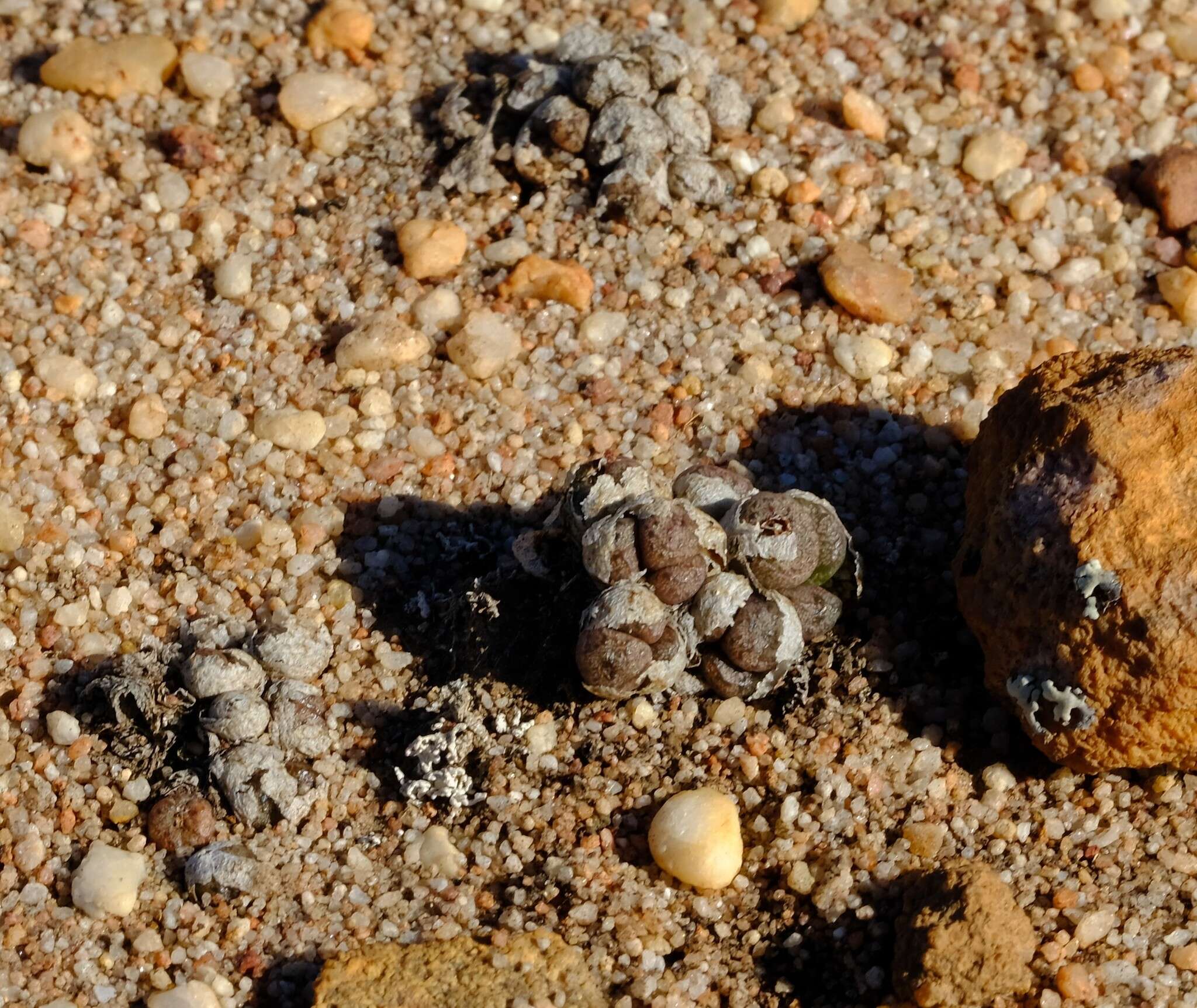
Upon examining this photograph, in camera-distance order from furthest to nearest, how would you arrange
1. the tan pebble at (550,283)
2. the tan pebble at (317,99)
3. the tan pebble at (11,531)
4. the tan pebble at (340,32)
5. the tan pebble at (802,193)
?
the tan pebble at (340,32)
the tan pebble at (317,99)
the tan pebble at (802,193)
the tan pebble at (550,283)
the tan pebble at (11,531)

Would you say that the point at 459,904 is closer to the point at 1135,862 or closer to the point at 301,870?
the point at 301,870

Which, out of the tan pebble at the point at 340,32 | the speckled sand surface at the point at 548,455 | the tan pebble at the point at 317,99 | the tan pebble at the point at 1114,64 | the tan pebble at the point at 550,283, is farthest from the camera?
the tan pebble at the point at 1114,64

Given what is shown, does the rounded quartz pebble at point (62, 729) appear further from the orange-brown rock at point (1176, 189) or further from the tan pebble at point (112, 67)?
the orange-brown rock at point (1176, 189)

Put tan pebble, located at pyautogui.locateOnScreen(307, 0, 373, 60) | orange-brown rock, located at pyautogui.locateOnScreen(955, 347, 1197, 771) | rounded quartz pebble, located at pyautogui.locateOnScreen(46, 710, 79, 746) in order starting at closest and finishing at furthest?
orange-brown rock, located at pyautogui.locateOnScreen(955, 347, 1197, 771) → rounded quartz pebble, located at pyautogui.locateOnScreen(46, 710, 79, 746) → tan pebble, located at pyautogui.locateOnScreen(307, 0, 373, 60)

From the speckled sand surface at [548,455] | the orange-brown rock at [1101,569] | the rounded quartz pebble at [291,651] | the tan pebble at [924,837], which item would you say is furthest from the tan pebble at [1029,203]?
the rounded quartz pebble at [291,651]

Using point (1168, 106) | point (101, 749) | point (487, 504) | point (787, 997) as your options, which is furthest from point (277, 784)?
point (1168, 106)

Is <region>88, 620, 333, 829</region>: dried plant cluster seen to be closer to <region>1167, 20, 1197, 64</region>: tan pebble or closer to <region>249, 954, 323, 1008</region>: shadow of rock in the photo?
<region>249, 954, 323, 1008</region>: shadow of rock

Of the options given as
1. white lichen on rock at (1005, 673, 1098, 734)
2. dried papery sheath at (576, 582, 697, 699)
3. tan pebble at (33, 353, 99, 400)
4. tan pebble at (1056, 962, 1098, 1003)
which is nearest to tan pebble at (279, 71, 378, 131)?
tan pebble at (33, 353, 99, 400)
